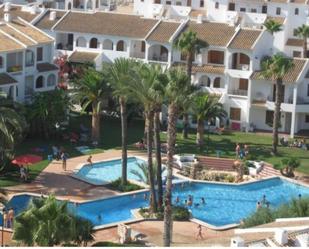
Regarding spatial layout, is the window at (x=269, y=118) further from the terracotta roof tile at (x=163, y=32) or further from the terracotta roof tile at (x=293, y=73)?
the terracotta roof tile at (x=163, y=32)

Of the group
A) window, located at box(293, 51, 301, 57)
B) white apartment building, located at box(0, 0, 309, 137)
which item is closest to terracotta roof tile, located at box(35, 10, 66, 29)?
white apartment building, located at box(0, 0, 309, 137)

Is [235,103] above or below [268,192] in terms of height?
above

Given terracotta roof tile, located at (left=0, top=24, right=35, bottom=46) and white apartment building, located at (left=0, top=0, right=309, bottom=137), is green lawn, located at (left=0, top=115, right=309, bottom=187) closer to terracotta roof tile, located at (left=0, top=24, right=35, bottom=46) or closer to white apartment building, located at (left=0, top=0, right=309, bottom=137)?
white apartment building, located at (left=0, top=0, right=309, bottom=137)

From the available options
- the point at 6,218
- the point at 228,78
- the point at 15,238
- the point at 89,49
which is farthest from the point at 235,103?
the point at 15,238

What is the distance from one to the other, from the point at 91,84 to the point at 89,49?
52.9 ft

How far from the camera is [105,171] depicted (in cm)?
5912

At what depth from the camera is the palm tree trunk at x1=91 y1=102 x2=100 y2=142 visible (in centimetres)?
6319

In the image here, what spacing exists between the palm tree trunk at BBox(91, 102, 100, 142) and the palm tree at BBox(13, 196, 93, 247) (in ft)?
91.4

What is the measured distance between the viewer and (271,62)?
65.1m

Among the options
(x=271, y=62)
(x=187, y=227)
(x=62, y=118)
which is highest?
(x=271, y=62)

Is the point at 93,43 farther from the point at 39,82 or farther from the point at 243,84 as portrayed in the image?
the point at 243,84

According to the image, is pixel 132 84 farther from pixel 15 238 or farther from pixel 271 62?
pixel 271 62

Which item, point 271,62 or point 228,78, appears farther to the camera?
point 228,78

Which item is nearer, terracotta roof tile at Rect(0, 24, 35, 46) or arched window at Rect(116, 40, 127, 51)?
terracotta roof tile at Rect(0, 24, 35, 46)
